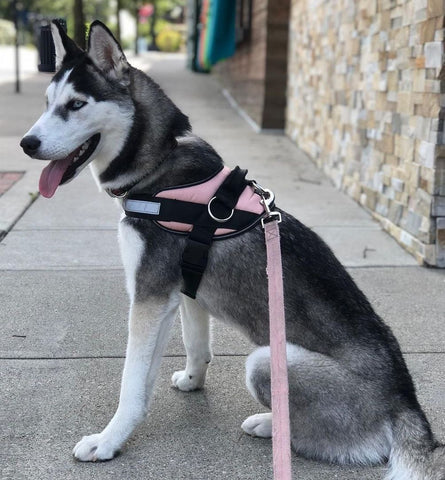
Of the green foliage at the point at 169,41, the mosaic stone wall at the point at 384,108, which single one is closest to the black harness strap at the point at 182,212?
the mosaic stone wall at the point at 384,108

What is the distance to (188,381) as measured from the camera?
11.6 ft

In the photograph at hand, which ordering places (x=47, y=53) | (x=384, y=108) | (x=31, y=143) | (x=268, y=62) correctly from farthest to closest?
(x=268, y=62) < (x=384, y=108) < (x=47, y=53) < (x=31, y=143)

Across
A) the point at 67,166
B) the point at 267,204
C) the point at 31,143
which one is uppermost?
the point at 31,143

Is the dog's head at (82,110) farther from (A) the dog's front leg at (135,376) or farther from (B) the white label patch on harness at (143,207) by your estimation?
(A) the dog's front leg at (135,376)

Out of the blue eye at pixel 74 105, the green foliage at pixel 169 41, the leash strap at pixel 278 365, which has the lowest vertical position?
the green foliage at pixel 169 41

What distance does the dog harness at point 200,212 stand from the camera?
2.93 m

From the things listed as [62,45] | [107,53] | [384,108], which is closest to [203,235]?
[107,53]

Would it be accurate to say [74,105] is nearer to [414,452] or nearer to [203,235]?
[203,235]

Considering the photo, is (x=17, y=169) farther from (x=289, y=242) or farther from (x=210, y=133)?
(x=289, y=242)

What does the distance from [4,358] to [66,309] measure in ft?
2.51

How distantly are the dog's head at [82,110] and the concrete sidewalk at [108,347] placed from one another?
3.59ft

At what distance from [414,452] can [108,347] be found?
1.95 m

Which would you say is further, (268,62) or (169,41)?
(169,41)

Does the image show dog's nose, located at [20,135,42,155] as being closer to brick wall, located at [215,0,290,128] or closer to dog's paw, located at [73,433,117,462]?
dog's paw, located at [73,433,117,462]
